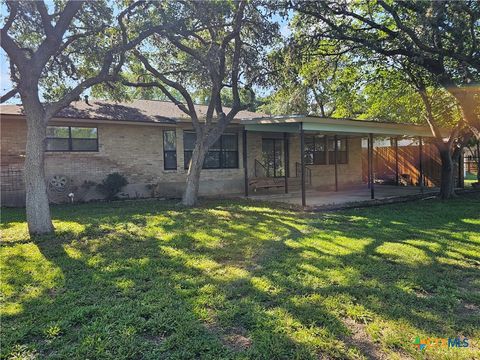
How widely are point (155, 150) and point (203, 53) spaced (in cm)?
Result: 474

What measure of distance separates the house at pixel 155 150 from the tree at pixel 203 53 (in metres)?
1.72

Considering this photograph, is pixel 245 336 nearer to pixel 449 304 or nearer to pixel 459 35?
pixel 449 304

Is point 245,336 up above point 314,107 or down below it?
below

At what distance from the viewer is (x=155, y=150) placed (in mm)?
14906

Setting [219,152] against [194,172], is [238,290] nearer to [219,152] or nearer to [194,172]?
[194,172]

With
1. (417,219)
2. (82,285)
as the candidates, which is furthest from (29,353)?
(417,219)

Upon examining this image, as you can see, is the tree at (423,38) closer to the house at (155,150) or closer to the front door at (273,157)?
the house at (155,150)

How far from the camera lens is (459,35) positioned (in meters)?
9.24

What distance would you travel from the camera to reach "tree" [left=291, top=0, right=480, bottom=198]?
905 centimetres

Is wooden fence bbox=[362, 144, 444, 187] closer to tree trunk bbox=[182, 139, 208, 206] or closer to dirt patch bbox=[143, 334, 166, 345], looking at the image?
tree trunk bbox=[182, 139, 208, 206]

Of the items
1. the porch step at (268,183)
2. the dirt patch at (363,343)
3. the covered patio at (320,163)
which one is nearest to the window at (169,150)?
the covered patio at (320,163)

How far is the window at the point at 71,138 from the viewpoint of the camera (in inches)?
513

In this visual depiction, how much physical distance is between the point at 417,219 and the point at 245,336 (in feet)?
25.2

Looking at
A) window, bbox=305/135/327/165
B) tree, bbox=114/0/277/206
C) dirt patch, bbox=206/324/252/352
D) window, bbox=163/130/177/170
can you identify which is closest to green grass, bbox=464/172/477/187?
window, bbox=305/135/327/165
